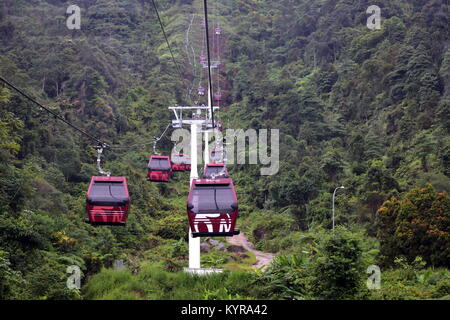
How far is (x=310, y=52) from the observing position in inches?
2569

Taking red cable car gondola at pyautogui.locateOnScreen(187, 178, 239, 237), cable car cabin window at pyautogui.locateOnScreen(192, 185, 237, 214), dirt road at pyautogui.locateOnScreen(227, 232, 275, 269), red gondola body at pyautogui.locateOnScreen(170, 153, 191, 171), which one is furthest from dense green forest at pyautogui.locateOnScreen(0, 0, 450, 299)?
red gondola body at pyautogui.locateOnScreen(170, 153, 191, 171)

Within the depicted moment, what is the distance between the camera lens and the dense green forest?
13.8 metres

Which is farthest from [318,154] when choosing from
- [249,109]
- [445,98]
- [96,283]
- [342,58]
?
[96,283]

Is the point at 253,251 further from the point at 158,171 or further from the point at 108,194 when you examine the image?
the point at 108,194

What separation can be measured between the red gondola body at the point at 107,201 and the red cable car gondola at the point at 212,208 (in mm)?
1909

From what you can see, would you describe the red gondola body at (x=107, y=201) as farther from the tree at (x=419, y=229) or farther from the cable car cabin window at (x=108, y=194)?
the tree at (x=419, y=229)

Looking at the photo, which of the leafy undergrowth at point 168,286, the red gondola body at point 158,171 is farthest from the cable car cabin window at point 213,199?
the red gondola body at point 158,171

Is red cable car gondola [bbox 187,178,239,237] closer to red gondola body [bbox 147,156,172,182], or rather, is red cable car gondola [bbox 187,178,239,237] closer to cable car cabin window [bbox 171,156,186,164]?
red gondola body [bbox 147,156,172,182]

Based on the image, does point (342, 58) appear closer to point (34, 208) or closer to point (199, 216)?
point (34, 208)

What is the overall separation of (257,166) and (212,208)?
33368 millimetres

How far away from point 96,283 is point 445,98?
103 ft

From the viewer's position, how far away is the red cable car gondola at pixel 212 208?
1104cm

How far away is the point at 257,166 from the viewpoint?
44.3 meters
